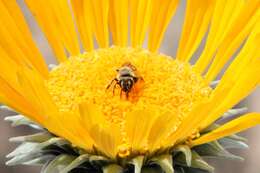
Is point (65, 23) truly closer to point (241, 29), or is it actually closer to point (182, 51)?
point (182, 51)

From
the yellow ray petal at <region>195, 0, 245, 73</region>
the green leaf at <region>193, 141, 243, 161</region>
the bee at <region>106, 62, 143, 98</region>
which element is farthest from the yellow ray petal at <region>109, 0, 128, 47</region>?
the green leaf at <region>193, 141, 243, 161</region>

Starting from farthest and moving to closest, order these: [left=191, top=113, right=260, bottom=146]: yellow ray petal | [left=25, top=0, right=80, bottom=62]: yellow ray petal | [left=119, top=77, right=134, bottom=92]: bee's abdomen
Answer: [left=25, top=0, right=80, bottom=62]: yellow ray petal, [left=119, top=77, right=134, bottom=92]: bee's abdomen, [left=191, top=113, right=260, bottom=146]: yellow ray petal

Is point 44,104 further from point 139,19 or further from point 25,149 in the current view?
point 139,19

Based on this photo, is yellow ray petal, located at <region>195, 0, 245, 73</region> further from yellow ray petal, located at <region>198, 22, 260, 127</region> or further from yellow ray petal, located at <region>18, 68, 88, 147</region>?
yellow ray petal, located at <region>18, 68, 88, 147</region>

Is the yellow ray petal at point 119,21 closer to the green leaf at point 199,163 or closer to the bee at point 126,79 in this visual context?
the bee at point 126,79

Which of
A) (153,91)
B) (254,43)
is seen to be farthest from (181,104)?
(254,43)
